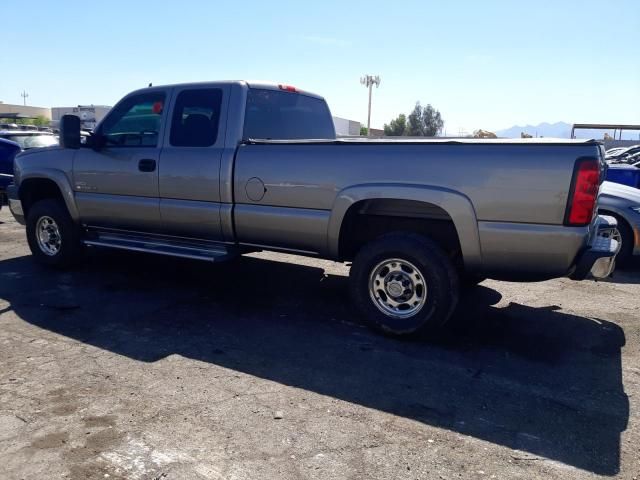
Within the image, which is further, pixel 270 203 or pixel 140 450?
pixel 270 203

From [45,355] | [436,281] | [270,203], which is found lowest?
[45,355]

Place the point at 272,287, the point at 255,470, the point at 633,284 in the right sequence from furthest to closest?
the point at 633,284, the point at 272,287, the point at 255,470

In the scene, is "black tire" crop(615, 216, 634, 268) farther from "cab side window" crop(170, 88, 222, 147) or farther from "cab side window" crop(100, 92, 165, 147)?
"cab side window" crop(100, 92, 165, 147)

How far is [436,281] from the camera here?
429 cm

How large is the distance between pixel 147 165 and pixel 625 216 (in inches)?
229

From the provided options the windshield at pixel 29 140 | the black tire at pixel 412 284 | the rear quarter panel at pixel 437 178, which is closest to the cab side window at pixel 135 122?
the rear quarter panel at pixel 437 178

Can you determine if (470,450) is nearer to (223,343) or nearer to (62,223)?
(223,343)

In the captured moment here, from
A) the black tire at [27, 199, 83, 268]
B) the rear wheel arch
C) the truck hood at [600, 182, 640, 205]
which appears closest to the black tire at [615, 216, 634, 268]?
the truck hood at [600, 182, 640, 205]

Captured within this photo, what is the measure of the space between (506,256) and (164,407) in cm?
259

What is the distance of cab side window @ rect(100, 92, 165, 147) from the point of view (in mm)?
5738

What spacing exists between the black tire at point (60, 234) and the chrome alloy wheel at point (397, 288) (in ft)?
12.4

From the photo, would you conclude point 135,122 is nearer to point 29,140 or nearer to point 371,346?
point 371,346

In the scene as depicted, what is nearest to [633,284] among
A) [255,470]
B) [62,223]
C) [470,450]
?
[470,450]

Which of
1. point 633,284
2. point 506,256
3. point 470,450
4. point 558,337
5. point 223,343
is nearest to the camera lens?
point 470,450
